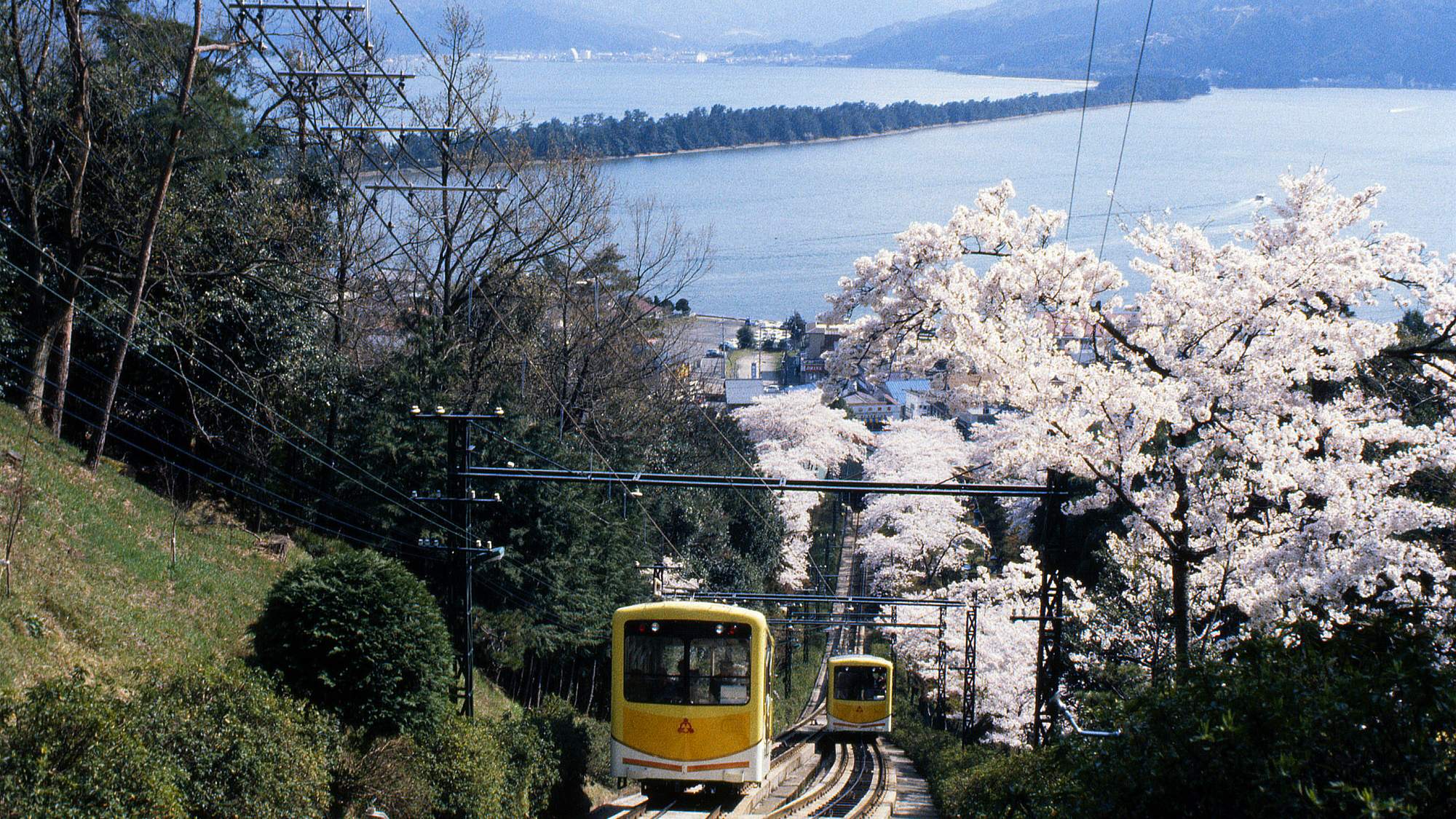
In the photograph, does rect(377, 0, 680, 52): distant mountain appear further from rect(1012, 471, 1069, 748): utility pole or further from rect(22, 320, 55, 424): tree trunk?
rect(1012, 471, 1069, 748): utility pole

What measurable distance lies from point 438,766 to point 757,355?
50.6m

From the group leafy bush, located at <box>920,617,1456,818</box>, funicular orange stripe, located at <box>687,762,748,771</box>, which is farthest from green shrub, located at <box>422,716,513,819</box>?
leafy bush, located at <box>920,617,1456,818</box>

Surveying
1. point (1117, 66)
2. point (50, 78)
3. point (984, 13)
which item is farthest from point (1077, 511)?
point (984, 13)

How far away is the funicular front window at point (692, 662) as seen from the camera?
12.2 meters

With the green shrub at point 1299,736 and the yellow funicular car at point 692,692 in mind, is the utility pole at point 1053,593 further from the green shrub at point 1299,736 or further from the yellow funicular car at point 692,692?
the green shrub at point 1299,736

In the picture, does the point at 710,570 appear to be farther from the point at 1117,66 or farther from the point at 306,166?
the point at 1117,66

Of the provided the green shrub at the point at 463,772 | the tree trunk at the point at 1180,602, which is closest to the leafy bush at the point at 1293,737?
the tree trunk at the point at 1180,602

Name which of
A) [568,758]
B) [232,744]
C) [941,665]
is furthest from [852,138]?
[232,744]

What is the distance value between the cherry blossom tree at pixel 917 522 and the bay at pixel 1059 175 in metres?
6.21

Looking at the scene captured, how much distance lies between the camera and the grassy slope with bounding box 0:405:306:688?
1005 centimetres

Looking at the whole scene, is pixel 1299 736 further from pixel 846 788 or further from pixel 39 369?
pixel 846 788

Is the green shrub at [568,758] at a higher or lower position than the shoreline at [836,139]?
lower

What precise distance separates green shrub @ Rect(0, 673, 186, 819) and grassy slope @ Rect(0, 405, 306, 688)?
260 cm

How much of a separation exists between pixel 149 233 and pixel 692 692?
9.40m
